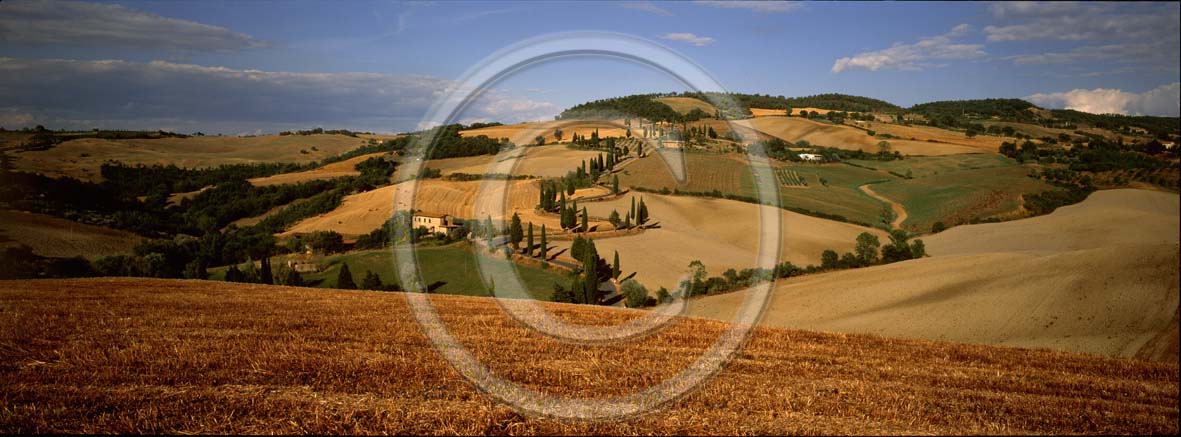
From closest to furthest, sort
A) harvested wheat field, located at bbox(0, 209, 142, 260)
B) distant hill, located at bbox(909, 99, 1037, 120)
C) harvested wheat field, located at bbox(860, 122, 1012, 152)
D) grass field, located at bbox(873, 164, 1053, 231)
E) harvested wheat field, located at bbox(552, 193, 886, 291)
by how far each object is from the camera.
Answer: grass field, located at bbox(873, 164, 1053, 231) < harvested wheat field, located at bbox(0, 209, 142, 260) < harvested wheat field, located at bbox(552, 193, 886, 291) < distant hill, located at bbox(909, 99, 1037, 120) < harvested wheat field, located at bbox(860, 122, 1012, 152)

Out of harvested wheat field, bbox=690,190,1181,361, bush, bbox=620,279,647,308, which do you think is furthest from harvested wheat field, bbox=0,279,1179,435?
bush, bbox=620,279,647,308

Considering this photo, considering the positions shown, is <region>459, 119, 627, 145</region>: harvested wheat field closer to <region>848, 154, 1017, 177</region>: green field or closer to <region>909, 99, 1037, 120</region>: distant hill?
<region>848, 154, 1017, 177</region>: green field

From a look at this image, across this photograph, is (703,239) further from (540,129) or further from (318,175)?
(318,175)

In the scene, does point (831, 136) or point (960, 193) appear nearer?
point (960, 193)

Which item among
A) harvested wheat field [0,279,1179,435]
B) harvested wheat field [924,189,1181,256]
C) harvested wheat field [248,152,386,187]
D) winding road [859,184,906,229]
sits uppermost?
harvested wheat field [248,152,386,187]

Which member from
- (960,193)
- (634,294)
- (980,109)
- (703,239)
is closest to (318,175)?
(703,239)

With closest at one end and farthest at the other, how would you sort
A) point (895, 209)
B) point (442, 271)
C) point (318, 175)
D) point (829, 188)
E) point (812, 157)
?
1. point (442, 271)
2. point (895, 209)
3. point (829, 188)
4. point (812, 157)
5. point (318, 175)

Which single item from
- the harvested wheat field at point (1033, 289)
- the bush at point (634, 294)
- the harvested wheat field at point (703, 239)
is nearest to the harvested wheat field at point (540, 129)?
the harvested wheat field at point (1033, 289)
